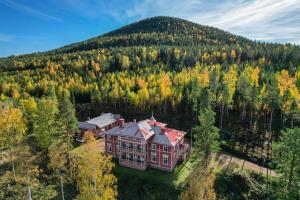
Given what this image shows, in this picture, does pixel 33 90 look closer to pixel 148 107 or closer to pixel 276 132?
pixel 148 107

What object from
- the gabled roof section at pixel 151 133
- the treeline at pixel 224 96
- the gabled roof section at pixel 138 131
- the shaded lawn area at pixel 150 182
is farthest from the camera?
the treeline at pixel 224 96

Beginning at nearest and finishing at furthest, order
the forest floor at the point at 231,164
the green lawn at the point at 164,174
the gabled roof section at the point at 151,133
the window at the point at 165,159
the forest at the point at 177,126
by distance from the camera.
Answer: the forest at the point at 177,126 < the green lawn at the point at 164,174 < the window at the point at 165,159 < the gabled roof section at the point at 151,133 < the forest floor at the point at 231,164

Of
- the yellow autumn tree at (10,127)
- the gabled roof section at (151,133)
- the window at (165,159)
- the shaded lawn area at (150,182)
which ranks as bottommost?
the shaded lawn area at (150,182)

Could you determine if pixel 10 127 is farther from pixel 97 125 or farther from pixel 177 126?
pixel 177 126

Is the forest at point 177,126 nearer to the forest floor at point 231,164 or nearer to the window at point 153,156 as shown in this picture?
the forest floor at point 231,164

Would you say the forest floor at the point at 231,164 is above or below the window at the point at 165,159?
below

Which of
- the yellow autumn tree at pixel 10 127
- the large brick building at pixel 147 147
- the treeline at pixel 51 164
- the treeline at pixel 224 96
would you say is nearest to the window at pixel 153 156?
the large brick building at pixel 147 147

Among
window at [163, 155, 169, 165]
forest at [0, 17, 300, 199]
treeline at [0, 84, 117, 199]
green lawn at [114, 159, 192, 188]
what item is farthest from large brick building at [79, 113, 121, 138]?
window at [163, 155, 169, 165]

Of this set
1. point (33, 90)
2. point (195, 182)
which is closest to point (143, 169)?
point (195, 182)
